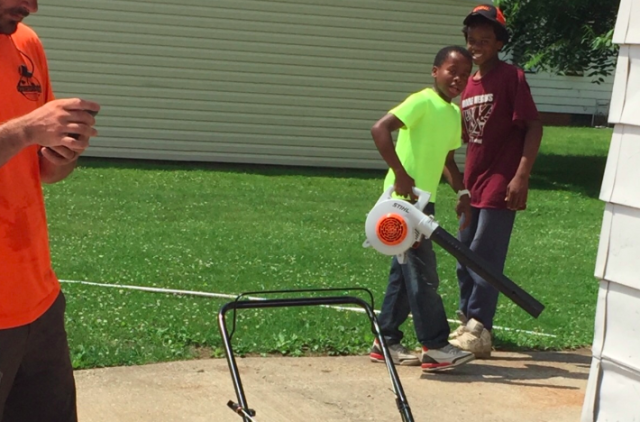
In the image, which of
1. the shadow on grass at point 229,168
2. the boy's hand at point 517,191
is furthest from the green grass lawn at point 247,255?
the boy's hand at point 517,191

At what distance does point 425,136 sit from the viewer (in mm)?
5105

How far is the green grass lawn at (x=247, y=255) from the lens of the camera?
5746 mm

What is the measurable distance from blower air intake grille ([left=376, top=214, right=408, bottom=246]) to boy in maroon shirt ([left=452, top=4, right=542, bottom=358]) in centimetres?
221

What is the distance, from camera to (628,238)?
3.98 meters

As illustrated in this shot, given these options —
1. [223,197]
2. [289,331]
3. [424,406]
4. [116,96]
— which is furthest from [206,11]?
[424,406]

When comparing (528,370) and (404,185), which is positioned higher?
(404,185)

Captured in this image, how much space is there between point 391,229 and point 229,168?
11775 mm

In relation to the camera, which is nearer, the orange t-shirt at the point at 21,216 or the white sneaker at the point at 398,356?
the orange t-shirt at the point at 21,216

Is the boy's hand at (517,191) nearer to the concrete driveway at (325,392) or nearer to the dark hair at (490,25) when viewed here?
the dark hair at (490,25)

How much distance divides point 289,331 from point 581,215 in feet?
24.1

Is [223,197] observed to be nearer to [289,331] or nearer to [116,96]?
[116,96]

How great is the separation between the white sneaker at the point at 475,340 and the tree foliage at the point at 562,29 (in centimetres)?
1004

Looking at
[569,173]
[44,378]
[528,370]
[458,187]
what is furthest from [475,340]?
[569,173]

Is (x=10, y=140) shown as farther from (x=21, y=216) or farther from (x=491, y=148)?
(x=491, y=148)
